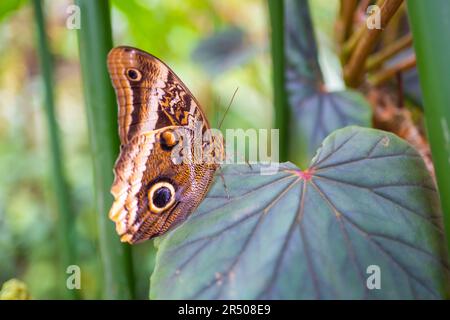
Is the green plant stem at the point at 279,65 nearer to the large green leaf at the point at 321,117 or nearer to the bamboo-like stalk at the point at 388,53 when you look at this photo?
the large green leaf at the point at 321,117

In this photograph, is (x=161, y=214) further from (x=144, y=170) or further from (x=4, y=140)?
(x=4, y=140)

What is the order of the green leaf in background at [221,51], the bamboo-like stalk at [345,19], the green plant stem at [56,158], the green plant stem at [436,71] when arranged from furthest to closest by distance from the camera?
the green leaf in background at [221,51] < the bamboo-like stalk at [345,19] < the green plant stem at [56,158] < the green plant stem at [436,71]

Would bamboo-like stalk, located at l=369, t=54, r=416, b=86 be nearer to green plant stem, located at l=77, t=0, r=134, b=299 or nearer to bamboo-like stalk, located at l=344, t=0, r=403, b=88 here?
bamboo-like stalk, located at l=344, t=0, r=403, b=88

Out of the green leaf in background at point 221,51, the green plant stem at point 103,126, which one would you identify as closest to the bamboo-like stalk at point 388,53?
the green leaf in background at point 221,51

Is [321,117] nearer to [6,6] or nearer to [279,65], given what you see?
[279,65]
